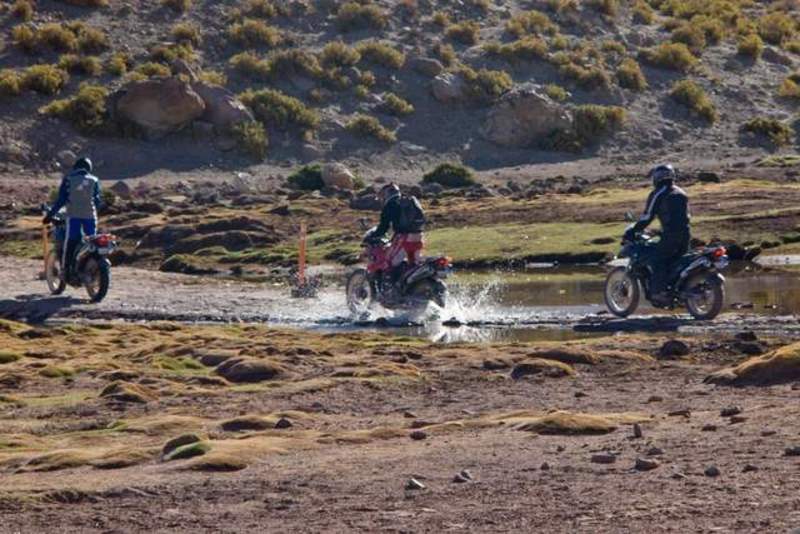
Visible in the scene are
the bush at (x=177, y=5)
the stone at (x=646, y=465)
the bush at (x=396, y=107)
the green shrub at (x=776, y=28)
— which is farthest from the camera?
the green shrub at (x=776, y=28)

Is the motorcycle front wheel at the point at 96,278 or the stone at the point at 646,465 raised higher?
the motorcycle front wheel at the point at 96,278

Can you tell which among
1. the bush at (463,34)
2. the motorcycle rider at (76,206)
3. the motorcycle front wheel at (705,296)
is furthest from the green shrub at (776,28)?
the motorcycle front wheel at (705,296)

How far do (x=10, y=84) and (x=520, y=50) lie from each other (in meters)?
20.0

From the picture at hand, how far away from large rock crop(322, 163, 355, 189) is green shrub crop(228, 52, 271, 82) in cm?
1203

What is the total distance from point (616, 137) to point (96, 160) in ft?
57.8

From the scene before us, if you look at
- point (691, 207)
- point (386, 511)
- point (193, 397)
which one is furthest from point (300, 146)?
point (386, 511)

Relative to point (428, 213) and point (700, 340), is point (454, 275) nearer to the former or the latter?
point (428, 213)

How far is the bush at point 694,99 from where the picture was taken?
6519cm

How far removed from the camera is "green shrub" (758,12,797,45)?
256ft

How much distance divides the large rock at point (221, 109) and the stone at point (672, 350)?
3805cm

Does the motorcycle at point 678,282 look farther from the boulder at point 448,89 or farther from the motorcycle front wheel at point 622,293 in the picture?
the boulder at point 448,89

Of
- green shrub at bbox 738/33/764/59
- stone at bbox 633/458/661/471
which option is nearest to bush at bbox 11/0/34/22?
green shrub at bbox 738/33/764/59

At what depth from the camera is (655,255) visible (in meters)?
24.3

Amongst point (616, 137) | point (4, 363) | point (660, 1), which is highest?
point (660, 1)
